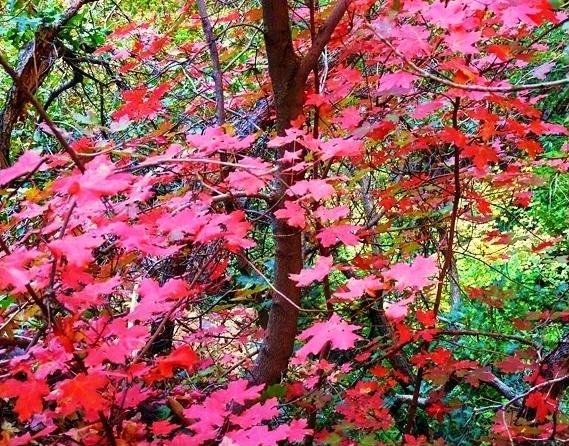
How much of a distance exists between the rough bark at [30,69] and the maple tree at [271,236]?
1 centimetres

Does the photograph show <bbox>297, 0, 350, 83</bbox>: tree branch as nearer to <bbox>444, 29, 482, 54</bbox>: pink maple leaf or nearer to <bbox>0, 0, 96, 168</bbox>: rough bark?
<bbox>444, 29, 482, 54</bbox>: pink maple leaf

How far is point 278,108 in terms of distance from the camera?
201 centimetres

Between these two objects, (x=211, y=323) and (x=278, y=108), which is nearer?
(x=278, y=108)

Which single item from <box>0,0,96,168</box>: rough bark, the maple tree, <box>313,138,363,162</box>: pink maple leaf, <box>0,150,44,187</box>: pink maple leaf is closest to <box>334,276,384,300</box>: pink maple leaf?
the maple tree

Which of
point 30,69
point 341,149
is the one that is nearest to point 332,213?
point 341,149

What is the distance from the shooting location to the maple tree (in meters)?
1.35

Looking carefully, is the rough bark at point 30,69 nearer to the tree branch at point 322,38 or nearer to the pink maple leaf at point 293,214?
the tree branch at point 322,38

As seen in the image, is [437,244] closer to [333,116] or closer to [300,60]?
[333,116]

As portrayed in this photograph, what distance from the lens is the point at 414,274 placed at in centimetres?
143

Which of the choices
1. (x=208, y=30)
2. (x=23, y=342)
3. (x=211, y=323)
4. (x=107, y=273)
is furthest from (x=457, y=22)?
(x=211, y=323)

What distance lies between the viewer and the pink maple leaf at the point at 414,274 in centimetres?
139

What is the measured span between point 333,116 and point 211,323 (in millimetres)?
1362

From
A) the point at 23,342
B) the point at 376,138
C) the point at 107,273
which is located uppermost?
the point at 376,138

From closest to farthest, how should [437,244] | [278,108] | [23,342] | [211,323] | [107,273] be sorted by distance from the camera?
[23,342]
[107,273]
[278,108]
[437,244]
[211,323]
